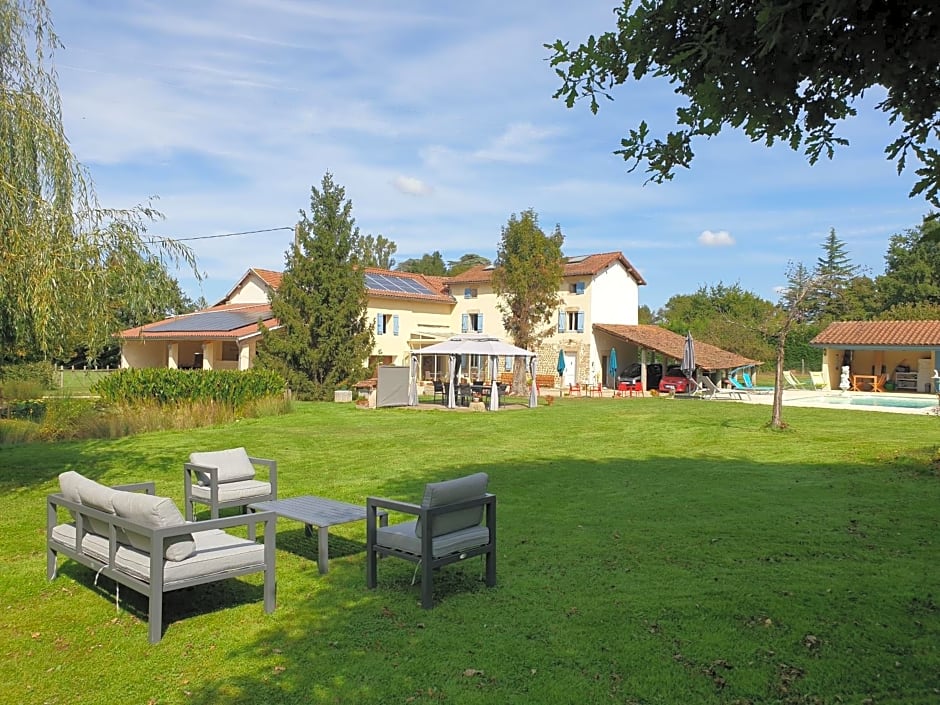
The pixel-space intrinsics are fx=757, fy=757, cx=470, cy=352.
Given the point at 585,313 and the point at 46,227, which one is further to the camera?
the point at 585,313

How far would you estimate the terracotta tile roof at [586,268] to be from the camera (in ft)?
121

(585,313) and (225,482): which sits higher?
Answer: (585,313)

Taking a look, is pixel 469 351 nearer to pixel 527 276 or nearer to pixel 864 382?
pixel 527 276

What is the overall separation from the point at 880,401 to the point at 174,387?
25.8 metres

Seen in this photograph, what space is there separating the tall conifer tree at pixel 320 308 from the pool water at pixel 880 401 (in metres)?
18.1

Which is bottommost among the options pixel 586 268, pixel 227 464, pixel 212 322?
pixel 227 464

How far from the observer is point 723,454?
45.4 ft

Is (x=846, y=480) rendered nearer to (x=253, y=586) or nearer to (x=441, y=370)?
(x=253, y=586)

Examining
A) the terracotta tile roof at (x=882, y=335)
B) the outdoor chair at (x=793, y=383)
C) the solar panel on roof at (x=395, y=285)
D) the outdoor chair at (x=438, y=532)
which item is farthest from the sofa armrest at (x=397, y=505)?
the outdoor chair at (x=793, y=383)

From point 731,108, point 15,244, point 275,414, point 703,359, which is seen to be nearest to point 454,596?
point 731,108

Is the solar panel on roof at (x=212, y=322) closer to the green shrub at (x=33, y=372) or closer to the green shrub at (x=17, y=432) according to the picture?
the green shrub at (x=33, y=372)

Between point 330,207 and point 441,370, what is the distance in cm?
1306

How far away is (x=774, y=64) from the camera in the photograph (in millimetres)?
3848

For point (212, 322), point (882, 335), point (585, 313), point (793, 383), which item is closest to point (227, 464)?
point (212, 322)
